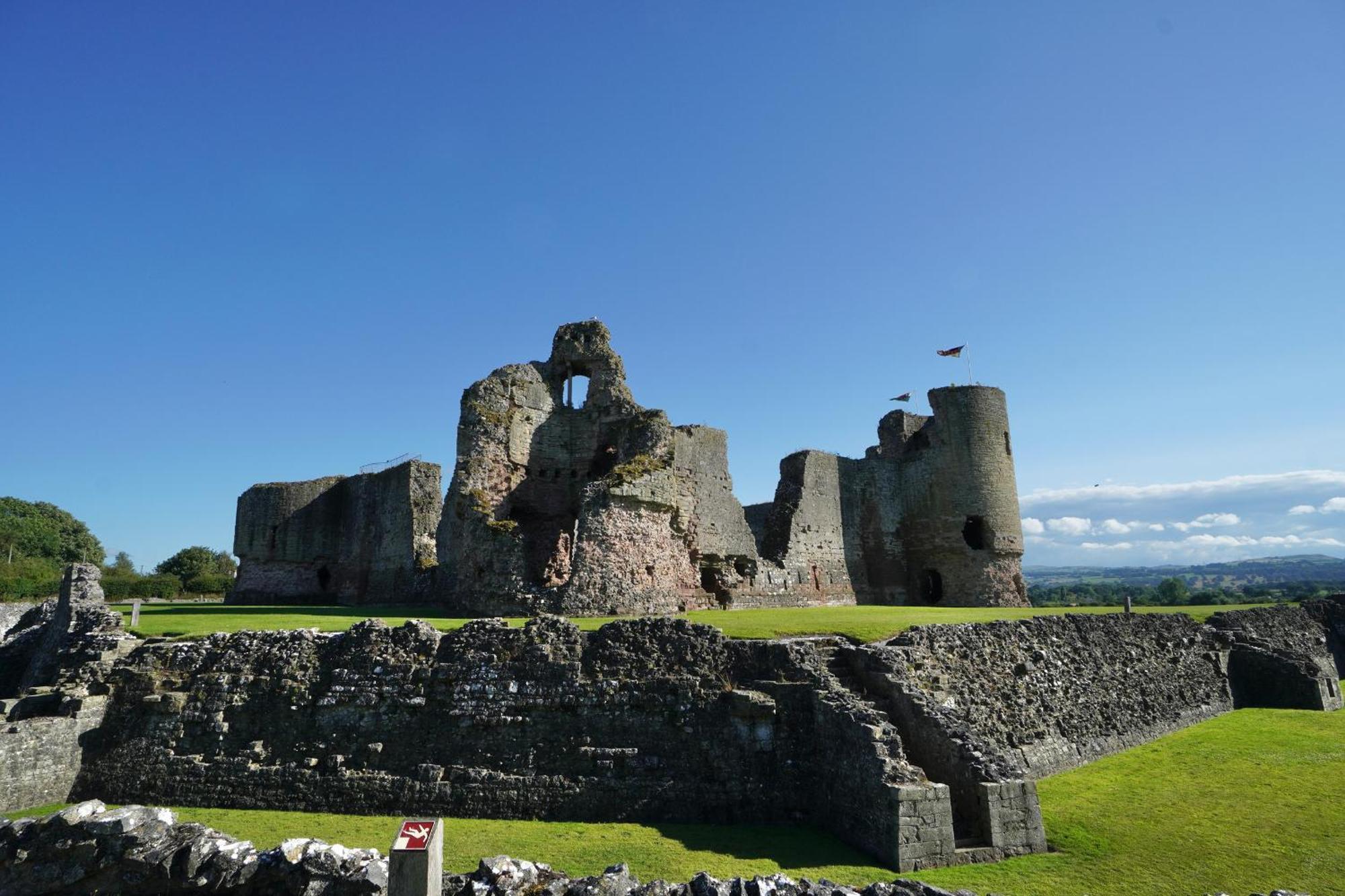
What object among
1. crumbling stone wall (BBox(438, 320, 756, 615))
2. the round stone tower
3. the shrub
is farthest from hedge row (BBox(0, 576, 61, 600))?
the round stone tower

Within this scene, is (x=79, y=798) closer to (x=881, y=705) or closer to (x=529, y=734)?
(x=529, y=734)

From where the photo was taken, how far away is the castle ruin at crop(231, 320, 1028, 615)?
20562mm

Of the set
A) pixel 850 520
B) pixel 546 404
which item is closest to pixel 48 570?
pixel 546 404

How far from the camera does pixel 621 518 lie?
2058 cm

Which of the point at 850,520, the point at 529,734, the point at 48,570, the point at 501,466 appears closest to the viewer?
the point at 529,734

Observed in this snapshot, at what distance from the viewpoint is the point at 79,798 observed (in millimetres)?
13523

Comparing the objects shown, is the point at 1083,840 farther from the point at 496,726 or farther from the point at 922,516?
the point at 922,516

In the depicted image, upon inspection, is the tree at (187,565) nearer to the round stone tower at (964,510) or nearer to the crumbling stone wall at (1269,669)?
the round stone tower at (964,510)

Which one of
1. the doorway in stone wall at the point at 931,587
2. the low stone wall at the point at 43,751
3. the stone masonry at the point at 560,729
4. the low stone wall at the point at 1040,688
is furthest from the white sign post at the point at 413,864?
the doorway in stone wall at the point at 931,587

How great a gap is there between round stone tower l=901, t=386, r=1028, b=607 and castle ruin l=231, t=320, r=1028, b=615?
7 centimetres

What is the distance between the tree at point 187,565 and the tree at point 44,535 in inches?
572

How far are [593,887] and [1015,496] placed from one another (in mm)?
30390

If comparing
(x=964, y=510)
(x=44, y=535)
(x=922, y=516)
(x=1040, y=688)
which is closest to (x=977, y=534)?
(x=964, y=510)

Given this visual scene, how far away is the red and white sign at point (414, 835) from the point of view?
6.23 meters
